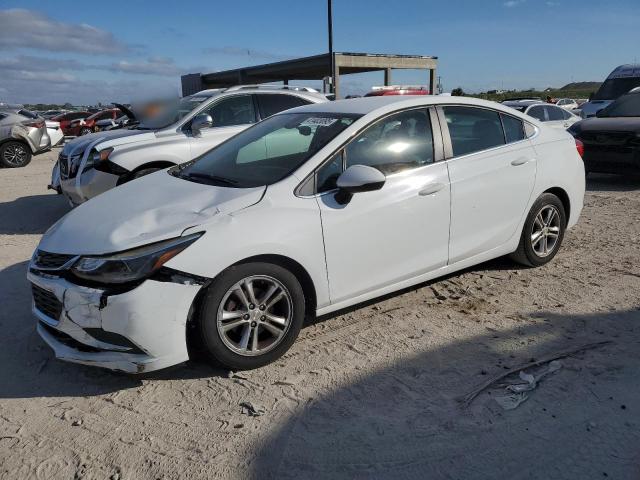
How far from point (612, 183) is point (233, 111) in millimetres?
6894

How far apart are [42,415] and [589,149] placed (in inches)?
363

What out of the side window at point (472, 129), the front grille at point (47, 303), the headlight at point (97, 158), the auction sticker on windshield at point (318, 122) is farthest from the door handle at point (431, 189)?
the headlight at point (97, 158)

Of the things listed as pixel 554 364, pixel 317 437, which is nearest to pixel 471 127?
pixel 554 364

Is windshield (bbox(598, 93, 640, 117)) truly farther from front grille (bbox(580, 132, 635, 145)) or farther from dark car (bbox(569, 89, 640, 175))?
front grille (bbox(580, 132, 635, 145))

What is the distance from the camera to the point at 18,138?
14062mm

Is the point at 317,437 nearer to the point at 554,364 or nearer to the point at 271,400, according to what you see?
the point at 271,400

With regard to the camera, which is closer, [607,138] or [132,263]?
[132,263]

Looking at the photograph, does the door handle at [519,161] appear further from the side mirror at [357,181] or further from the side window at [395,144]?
the side mirror at [357,181]

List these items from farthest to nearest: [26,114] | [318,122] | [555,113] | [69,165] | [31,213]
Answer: [26,114]
[555,113]
[31,213]
[69,165]
[318,122]

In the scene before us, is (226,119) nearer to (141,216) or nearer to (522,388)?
(141,216)

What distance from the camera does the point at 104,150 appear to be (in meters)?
6.69

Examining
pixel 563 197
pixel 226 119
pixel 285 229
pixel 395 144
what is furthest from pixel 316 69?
pixel 285 229

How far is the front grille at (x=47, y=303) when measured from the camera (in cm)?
312

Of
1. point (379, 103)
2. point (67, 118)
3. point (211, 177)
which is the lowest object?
point (67, 118)
